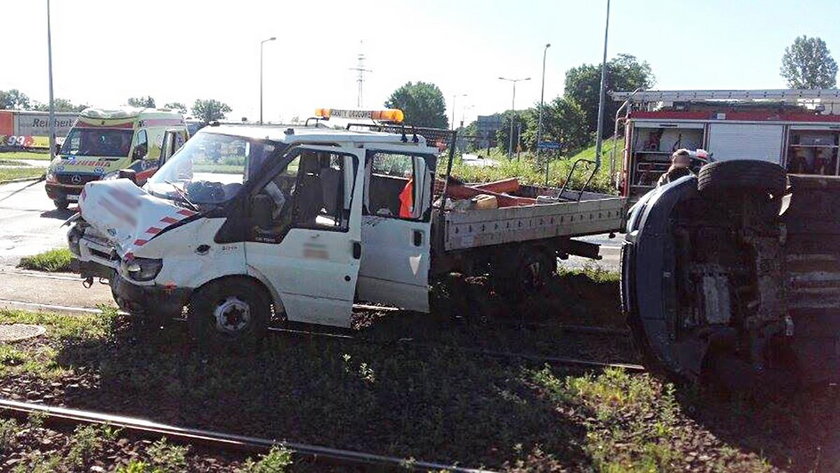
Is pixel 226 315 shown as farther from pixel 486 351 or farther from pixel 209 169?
pixel 486 351

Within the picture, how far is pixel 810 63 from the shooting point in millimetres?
124750

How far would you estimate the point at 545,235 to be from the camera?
391 inches

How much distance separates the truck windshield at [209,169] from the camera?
7.39 m

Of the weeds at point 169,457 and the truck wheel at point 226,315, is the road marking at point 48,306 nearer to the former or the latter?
the truck wheel at point 226,315

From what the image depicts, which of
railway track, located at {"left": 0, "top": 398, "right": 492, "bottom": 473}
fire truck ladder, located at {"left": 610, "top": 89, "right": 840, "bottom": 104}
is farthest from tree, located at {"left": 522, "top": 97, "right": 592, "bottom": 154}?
railway track, located at {"left": 0, "top": 398, "right": 492, "bottom": 473}

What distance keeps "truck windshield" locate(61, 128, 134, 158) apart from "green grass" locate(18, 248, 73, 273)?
8979mm

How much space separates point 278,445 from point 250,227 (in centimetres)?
259

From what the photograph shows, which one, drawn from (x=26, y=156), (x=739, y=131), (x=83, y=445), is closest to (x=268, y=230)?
(x=83, y=445)

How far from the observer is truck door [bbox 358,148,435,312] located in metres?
8.05

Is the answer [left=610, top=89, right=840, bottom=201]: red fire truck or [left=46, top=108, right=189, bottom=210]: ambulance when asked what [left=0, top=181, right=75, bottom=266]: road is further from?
[left=610, top=89, right=840, bottom=201]: red fire truck

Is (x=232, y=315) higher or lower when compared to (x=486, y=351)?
higher

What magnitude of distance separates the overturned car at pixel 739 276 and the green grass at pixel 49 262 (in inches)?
336

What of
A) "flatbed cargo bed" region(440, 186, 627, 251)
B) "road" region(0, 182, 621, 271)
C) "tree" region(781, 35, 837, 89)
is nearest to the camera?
"flatbed cargo bed" region(440, 186, 627, 251)

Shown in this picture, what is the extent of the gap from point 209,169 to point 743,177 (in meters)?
4.82
